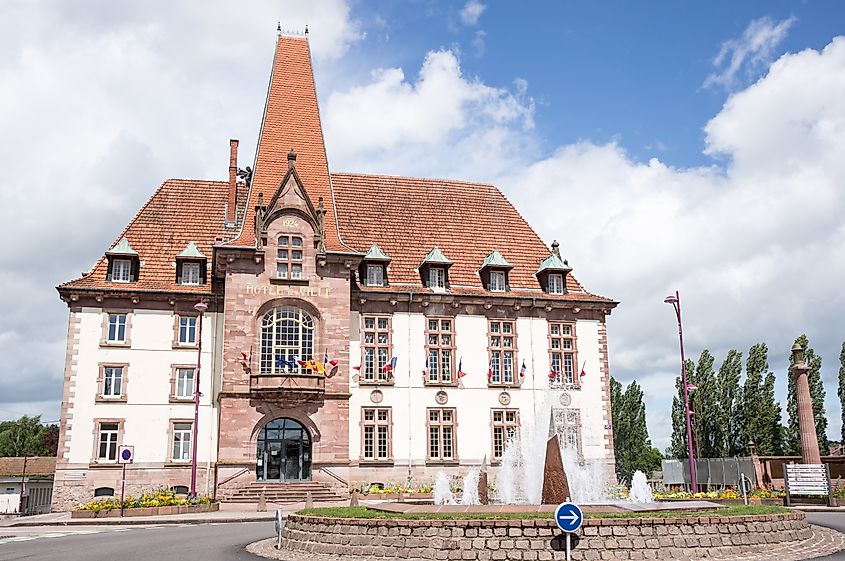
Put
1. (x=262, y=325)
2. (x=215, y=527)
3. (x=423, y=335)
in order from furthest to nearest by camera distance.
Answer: (x=423, y=335)
(x=262, y=325)
(x=215, y=527)

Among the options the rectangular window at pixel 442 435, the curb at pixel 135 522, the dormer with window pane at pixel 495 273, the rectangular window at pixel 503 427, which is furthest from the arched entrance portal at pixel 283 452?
the dormer with window pane at pixel 495 273

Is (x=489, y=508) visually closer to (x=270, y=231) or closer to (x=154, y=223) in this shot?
(x=270, y=231)

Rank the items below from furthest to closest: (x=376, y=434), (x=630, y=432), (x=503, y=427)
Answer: (x=630, y=432) → (x=503, y=427) → (x=376, y=434)

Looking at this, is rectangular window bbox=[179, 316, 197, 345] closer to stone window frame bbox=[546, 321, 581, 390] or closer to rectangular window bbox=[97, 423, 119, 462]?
rectangular window bbox=[97, 423, 119, 462]

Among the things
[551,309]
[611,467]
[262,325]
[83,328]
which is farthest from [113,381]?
[611,467]

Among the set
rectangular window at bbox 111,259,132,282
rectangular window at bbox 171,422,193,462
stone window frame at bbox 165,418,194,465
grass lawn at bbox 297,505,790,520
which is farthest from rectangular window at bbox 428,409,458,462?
grass lawn at bbox 297,505,790,520

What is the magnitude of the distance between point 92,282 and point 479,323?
21.1 m

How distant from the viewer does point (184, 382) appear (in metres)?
42.0

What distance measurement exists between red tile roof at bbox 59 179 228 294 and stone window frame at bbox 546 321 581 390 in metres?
19.5

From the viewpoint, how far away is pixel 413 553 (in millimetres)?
17391

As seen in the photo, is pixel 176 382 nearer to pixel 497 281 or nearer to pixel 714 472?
pixel 497 281

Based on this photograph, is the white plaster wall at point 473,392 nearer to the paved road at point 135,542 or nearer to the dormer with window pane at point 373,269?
the dormer with window pane at point 373,269

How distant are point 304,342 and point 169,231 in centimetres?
1126

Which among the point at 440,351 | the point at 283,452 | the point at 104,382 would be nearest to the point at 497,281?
the point at 440,351
